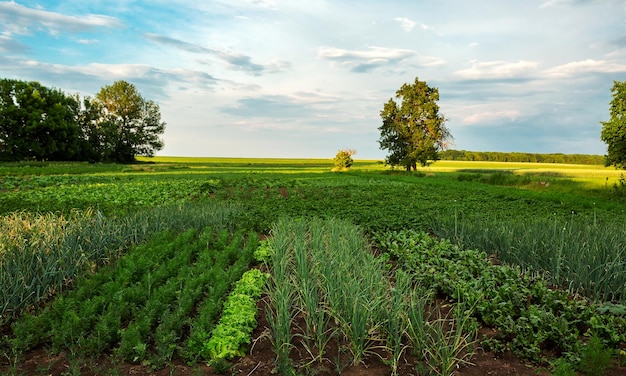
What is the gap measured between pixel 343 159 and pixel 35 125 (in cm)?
3784

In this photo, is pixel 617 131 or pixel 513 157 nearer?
pixel 617 131

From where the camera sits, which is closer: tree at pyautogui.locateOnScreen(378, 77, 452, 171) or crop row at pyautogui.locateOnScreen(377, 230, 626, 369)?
crop row at pyautogui.locateOnScreen(377, 230, 626, 369)

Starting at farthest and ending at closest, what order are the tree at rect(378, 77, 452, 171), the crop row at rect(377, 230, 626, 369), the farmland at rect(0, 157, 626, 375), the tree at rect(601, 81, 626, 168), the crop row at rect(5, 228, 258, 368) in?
the tree at rect(378, 77, 452, 171)
the tree at rect(601, 81, 626, 168)
the crop row at rect(377, 230, 626, 369)
the crop row at rect(5, 228, 258, 368)
the farmland at rect(0, 157, 626, 375)

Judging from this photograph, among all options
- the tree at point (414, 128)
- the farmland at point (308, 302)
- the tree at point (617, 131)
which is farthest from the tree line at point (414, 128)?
the farmland at point (308, 302)

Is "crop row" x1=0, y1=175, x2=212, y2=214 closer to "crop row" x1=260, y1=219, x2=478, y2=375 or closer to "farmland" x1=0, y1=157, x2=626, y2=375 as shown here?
"farmland" x1=0, y1=157, x2=626, y2=375

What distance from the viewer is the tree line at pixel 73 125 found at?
50.5m

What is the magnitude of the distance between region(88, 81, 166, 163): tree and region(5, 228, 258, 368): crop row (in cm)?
6192

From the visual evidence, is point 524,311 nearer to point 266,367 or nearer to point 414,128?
point 266,367

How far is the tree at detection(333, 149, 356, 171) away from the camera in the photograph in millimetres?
54978

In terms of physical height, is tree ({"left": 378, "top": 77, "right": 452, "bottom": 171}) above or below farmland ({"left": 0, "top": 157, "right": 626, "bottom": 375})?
above

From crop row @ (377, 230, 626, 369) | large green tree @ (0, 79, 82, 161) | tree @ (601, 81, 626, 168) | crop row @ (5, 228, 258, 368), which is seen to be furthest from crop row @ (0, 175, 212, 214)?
large green tree @ (0, 79, 82, 161)

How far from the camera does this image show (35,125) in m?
50.2

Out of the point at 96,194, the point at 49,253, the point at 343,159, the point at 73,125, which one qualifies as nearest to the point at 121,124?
the point at 73,125

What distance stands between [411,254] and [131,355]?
16.2ft
